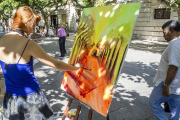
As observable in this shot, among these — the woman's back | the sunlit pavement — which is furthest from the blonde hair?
the sunlit pavement

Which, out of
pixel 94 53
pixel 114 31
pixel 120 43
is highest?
pixel 114 31

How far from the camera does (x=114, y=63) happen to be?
188 cm

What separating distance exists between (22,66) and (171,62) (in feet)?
5.22

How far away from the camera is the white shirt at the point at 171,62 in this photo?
1942 mm

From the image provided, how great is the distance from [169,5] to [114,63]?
389 inches

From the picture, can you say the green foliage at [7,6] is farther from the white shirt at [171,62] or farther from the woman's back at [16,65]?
the white shirt at [171,62]

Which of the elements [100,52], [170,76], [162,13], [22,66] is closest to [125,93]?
[170,76]

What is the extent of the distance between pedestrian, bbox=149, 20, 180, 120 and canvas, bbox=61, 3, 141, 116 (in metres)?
0.60

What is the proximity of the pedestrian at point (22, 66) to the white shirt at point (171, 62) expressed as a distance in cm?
116

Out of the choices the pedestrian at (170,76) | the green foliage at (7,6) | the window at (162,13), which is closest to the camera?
the pedestrian at (170,76)

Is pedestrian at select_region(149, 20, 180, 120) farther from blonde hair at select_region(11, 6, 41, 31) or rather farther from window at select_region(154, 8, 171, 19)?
window at select_region(154, 8, 171, 19)

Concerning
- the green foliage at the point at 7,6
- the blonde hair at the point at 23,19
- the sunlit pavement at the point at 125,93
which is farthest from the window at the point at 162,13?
the green foliage at the point at 7,6

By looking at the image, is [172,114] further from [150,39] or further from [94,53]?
[150,39]

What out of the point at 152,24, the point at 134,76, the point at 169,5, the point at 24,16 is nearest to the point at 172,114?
the point at 24,16
